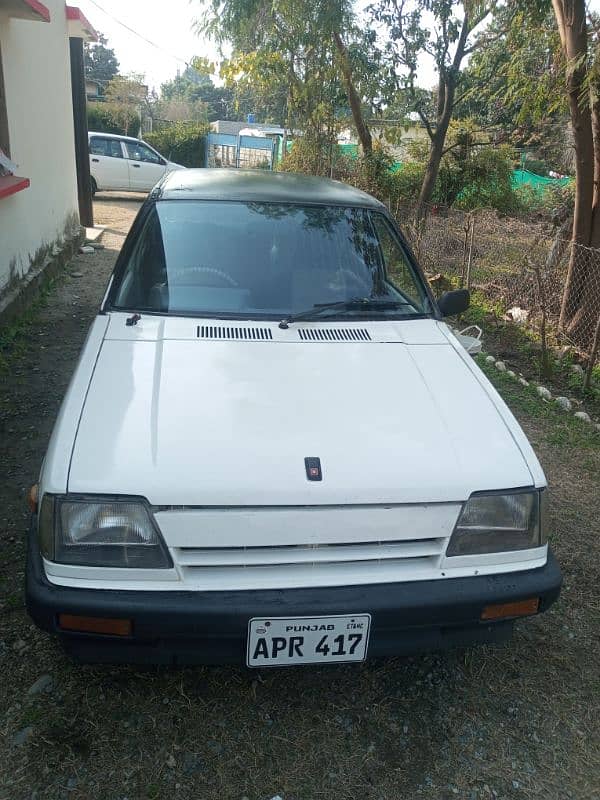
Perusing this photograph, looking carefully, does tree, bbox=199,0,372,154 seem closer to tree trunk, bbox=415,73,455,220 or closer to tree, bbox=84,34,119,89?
tree trunk, bbox=415,73,455,220

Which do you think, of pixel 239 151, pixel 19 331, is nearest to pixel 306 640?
pixel 19 331

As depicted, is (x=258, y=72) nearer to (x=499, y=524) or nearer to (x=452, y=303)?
(x=452, y=303)

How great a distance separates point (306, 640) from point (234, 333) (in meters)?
1.34

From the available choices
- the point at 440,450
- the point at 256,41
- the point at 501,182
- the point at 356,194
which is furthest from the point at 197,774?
the point at 501,182

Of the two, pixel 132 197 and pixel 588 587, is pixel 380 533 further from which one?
pixel 132 197

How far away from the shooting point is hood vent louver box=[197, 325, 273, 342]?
2748mm

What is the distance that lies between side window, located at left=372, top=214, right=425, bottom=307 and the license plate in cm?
184

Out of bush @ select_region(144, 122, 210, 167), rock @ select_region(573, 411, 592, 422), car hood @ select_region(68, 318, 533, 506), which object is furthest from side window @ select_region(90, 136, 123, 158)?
car hood @ select_region(68, 318, 533, 506)

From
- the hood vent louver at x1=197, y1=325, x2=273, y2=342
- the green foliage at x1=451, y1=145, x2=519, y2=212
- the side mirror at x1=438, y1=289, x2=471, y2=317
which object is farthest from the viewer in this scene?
the green foliage at x1=451, y1=145, x2=519, y2=212

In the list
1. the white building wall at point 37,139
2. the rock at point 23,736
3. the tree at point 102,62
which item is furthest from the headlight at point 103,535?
the tree at point 102,62

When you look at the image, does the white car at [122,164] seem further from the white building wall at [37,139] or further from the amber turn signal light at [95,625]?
the amber turn signal light at [95,625]

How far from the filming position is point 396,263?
350 centimetres

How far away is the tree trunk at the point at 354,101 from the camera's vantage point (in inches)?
398

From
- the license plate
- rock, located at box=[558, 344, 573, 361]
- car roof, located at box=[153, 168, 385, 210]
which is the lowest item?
rock, located at box=[558, 344, 573, 361]
